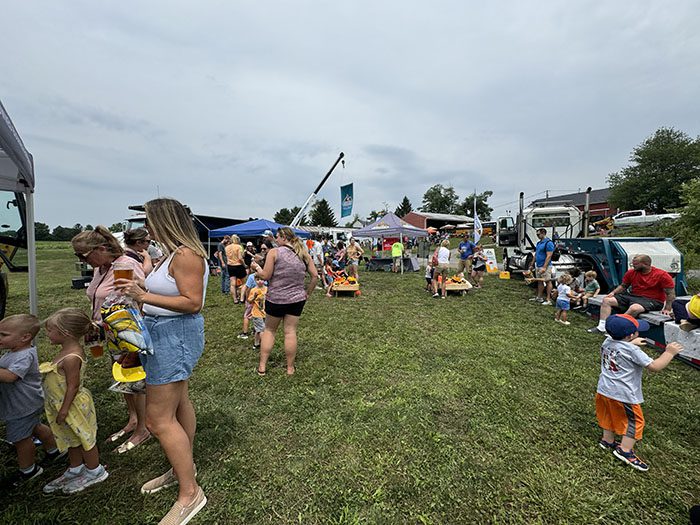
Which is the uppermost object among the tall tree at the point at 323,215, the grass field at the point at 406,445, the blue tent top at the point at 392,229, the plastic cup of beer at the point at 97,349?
the tall tree at the point at 323,215

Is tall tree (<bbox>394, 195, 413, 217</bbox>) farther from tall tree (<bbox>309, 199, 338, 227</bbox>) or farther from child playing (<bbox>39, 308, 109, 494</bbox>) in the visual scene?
child playing (<bbox>39, 308, 109, 494</bbox>)

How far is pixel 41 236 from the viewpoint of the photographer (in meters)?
51.2

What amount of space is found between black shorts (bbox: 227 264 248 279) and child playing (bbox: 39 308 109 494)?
19.4ft

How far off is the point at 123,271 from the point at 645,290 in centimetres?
678

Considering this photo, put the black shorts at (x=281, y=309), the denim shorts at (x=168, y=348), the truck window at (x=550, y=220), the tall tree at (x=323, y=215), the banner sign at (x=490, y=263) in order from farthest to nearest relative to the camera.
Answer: the tall tree at (x=323, y=215) < the banner sign at (x=490, y=263) < the truck window at (x=550, y=220) < the black shorts at (x=281, y=309) < the denim shorts at (x=168, y=348)

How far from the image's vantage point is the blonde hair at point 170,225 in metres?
1.76

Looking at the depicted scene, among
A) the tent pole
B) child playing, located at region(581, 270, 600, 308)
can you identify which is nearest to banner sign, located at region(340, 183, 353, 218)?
child playing, located at region(581, 270, 600, 308)

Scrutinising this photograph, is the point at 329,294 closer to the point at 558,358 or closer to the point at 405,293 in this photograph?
the point at 405,293

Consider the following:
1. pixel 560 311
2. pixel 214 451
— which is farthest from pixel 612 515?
pixel 560 311

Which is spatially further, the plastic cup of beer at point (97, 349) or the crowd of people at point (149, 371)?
the plastic cup of beer at point (97, 349)

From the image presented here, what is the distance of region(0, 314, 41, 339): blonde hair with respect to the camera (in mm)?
2033

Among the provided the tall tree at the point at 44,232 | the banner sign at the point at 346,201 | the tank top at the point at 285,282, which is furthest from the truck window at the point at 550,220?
the tall tree at the point at 44,232

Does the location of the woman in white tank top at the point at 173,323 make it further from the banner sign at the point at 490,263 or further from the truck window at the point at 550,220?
the banner sign at the point at 490,263

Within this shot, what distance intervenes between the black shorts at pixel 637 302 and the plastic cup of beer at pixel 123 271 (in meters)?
6.56
